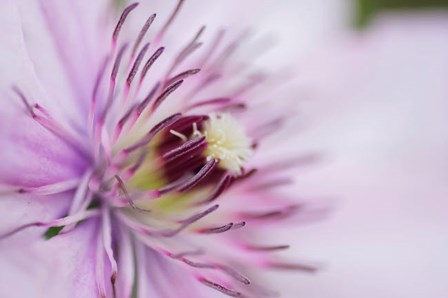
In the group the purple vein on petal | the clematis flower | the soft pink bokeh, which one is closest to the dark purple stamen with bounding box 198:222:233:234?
the clematis flower

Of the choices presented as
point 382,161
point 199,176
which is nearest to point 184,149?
point 199,176

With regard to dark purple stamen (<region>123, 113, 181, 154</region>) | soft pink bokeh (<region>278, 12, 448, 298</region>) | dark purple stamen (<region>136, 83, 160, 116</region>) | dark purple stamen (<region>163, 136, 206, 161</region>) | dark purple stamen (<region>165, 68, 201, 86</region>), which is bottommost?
soft pink bokeh (<region>278, 12, 448, 298</region>)

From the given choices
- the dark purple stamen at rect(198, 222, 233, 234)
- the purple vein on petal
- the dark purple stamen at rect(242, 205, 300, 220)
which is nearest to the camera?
the purple vein on petal

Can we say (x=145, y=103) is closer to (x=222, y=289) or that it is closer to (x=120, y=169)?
(x=120, y=169)

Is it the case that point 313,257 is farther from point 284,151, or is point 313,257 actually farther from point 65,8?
point 65,8

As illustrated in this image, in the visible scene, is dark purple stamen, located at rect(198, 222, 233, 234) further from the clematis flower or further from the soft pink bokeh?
the soft pink bokeh

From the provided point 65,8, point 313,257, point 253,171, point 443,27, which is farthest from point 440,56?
point 65,8

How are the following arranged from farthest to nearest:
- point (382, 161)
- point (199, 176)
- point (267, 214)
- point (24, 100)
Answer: point (382, 161), point (267, 214), point (199, 176), point (24, 100)

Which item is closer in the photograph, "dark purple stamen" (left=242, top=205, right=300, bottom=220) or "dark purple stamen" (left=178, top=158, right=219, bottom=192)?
"dark purple stamen" (left=178, top=158, right=219, bottom=192)
